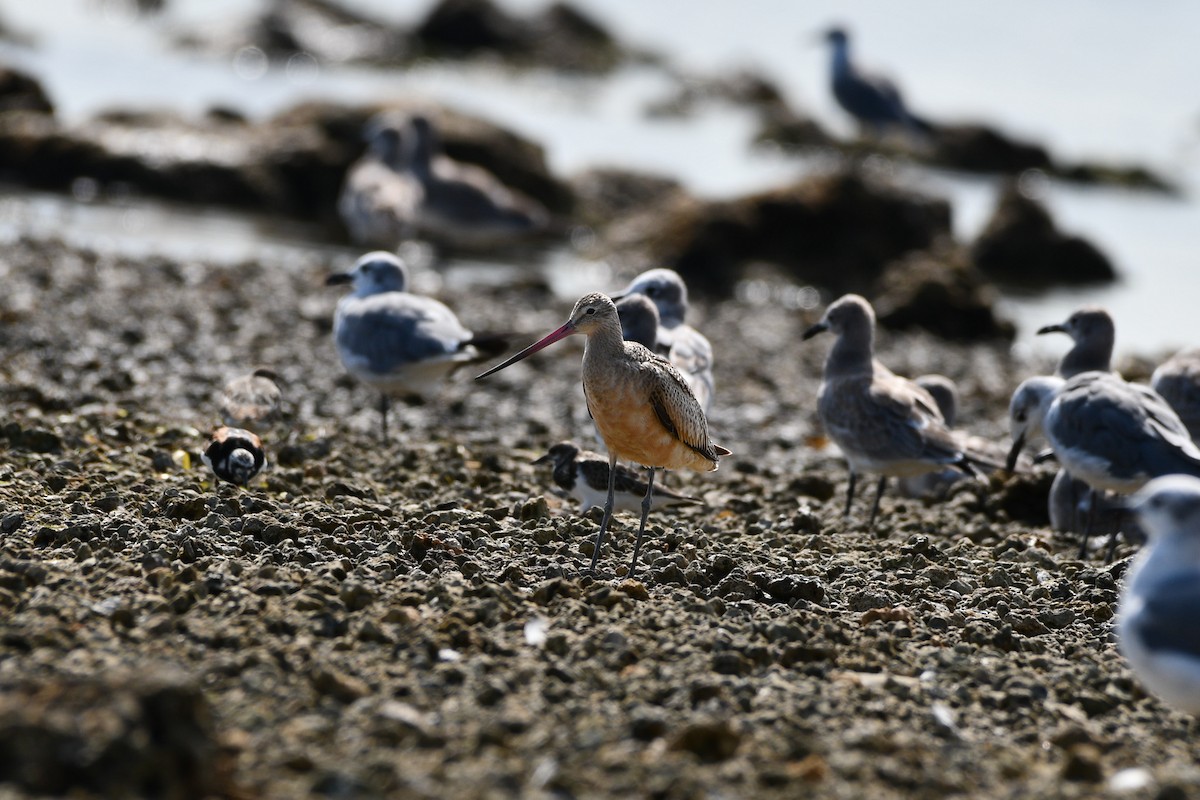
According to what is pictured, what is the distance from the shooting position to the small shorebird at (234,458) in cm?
753

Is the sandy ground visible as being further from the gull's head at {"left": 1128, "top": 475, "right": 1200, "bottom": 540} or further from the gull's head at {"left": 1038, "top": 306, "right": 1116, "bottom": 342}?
the gull's head at {"left": 1038, "top": 306, "right": 1116, "bottom": 342}

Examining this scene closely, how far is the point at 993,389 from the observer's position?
12609 millimetres

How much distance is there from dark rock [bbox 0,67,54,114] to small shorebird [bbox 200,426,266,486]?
15278 millimetres

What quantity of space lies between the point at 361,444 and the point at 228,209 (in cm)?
1095

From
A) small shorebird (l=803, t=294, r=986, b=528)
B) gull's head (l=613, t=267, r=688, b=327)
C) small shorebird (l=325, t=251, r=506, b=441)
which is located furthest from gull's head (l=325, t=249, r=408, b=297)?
small shorebird (l=803, t=294, r=986, b=528)

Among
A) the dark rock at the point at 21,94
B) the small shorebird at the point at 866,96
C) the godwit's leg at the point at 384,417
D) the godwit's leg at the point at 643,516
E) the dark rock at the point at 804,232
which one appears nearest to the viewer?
the godwit's leg at the point at 643,516

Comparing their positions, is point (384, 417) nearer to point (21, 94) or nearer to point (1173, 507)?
point (1173, 507)

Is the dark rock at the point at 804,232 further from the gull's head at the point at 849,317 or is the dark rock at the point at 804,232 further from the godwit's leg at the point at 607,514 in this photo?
the godwit's leg at the point at 607,514

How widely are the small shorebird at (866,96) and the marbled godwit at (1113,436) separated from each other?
12.9 m

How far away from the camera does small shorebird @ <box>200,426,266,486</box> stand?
7.53 meters

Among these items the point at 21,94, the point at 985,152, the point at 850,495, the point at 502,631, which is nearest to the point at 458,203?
the point at 21,94

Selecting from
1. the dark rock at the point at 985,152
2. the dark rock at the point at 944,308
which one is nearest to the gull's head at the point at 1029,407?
the dark rock at the point at 944,308

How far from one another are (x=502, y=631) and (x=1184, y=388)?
222 inches

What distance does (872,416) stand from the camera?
27.6ft
